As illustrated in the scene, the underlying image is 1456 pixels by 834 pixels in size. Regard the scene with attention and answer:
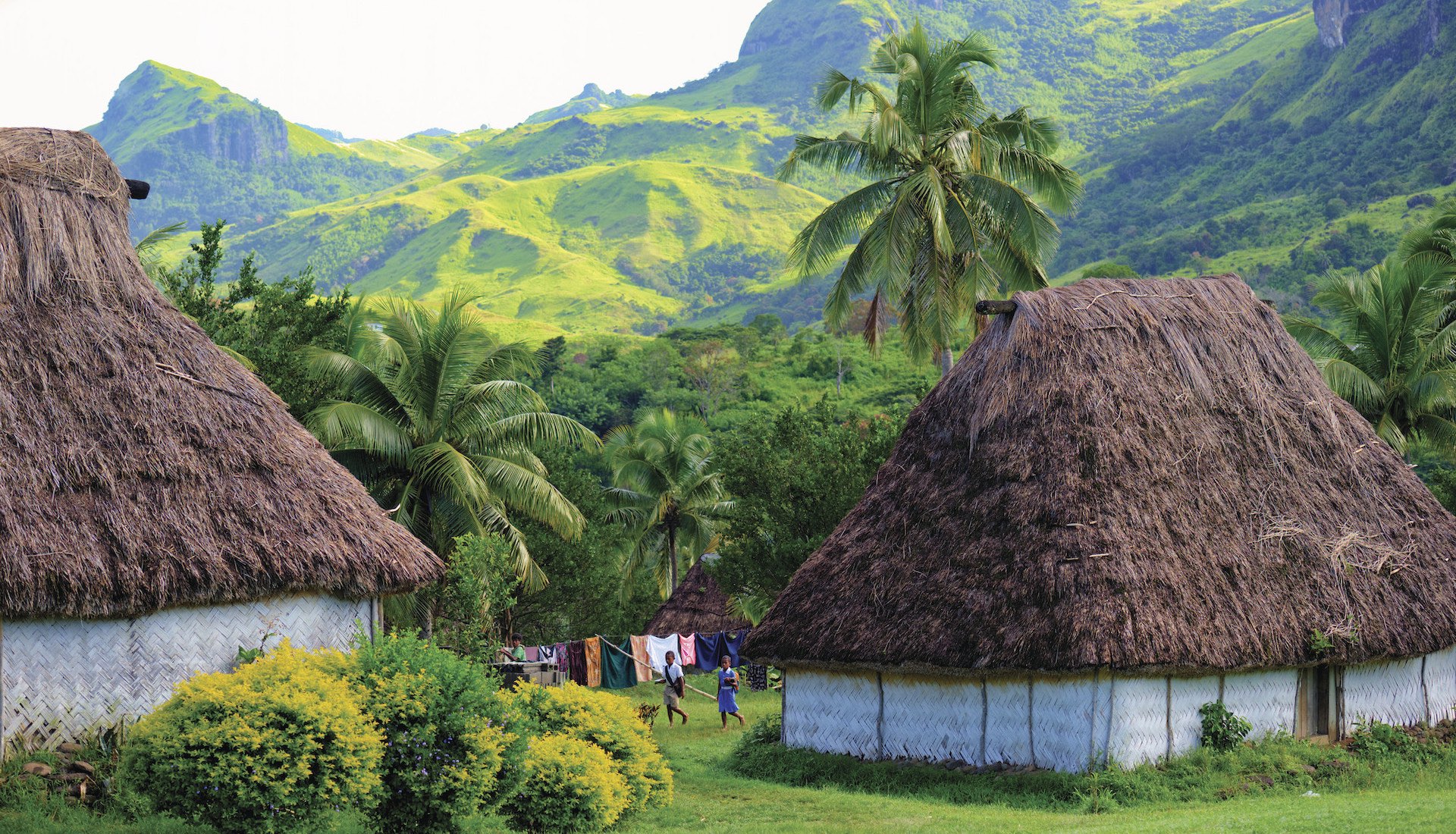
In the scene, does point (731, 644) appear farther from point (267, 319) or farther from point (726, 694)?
point (267, 319)

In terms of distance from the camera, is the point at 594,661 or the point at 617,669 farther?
the point at 617,669

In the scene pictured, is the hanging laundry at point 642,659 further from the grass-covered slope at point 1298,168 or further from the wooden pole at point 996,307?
the grass-covered slope at point 1298,168

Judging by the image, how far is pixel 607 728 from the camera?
44.5 ft

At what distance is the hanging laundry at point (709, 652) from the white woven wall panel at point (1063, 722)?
60.7 feet

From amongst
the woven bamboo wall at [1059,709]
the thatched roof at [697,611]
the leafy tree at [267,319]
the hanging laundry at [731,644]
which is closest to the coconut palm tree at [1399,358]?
the woven bamboo wall at [1059,709]

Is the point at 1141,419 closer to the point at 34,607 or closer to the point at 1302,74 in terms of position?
the point at 34,607

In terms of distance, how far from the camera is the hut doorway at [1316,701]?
17.0 m

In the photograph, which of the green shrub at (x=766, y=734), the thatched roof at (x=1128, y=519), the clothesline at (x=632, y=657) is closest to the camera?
the thatched roof at (x=1128, y=519)

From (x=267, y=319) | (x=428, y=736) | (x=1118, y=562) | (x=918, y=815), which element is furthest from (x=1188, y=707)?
(x=267, y=319)

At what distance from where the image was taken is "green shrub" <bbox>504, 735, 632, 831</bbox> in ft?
40.9

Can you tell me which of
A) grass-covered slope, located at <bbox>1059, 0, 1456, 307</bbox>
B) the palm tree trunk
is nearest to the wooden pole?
the palm tree trunk

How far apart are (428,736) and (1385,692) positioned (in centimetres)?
1315

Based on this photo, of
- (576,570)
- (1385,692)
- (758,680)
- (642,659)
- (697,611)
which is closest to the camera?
(1385,692)

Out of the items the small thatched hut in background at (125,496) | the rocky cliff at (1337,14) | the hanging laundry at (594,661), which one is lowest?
the hanging laundry at (594,661)
